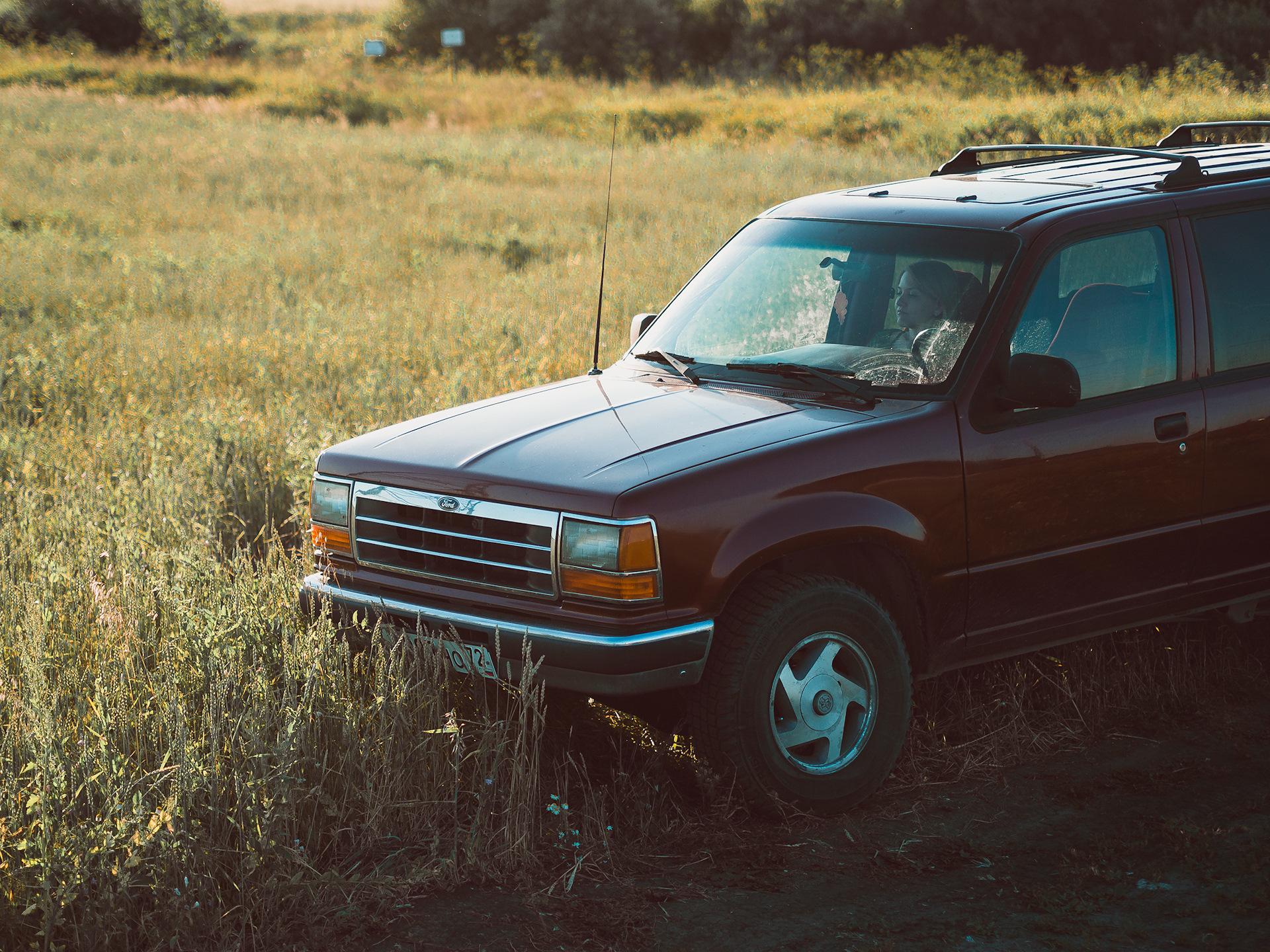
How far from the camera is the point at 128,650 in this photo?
437cm

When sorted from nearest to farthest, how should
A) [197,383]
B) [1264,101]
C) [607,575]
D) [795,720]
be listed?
[607,575] → [795,720] → [197,383] → [1264,101]

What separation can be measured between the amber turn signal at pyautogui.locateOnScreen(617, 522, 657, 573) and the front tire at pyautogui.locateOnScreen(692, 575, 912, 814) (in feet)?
1.21

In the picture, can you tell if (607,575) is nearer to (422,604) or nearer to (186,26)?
(422,604)

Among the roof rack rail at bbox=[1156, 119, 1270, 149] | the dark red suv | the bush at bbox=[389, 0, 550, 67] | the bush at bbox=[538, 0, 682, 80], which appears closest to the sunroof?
the dark red suv

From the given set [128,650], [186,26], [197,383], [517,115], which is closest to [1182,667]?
[128,650]

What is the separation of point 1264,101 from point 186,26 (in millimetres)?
48147

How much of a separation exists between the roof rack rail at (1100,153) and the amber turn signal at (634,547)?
2644mm

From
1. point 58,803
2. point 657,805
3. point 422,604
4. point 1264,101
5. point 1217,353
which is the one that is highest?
point 1264,101

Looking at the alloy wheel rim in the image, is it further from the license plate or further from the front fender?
the license plate

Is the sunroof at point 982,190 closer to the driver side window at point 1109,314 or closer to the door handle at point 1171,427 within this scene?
the driver side window at point 1109,314

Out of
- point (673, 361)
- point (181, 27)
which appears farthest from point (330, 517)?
point (181, 27)

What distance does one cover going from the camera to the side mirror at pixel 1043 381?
417cm

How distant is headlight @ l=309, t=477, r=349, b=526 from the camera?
14.2 ft

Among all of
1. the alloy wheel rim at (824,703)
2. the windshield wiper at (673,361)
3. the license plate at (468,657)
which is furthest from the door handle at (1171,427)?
the license plate at (468,657)
